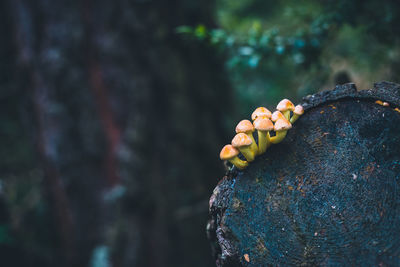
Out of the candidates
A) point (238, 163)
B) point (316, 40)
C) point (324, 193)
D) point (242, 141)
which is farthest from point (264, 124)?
point (316, 40)

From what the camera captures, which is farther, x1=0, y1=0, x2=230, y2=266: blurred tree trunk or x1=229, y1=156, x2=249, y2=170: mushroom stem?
x1=0, y1=0, x2=230, y2=266: blurred tree trunk

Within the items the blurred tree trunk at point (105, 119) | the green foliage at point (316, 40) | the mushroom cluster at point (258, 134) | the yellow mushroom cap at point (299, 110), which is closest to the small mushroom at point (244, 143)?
the mushroom cluster at point (258, 134)

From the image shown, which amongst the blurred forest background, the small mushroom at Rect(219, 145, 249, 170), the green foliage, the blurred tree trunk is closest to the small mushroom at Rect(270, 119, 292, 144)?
the small mushroom at Rect(219, 145, 249, 170)

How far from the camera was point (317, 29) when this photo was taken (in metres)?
2.34

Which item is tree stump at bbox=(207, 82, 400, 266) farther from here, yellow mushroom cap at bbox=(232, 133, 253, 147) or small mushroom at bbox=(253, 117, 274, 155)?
yellow mushroom cap at bbox=(232, 133, 253, 147)

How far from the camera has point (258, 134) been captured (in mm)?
1385

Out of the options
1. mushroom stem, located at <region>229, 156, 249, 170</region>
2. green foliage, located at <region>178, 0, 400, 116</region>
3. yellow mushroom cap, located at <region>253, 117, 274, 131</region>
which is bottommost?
mushroom stem, located at <region>229, 156, 249, 170</region>

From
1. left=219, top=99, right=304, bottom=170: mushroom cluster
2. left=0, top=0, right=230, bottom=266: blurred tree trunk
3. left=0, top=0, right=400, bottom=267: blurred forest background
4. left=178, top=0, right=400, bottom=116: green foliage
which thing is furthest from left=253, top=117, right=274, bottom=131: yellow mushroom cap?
left=0, top=0, right=230, bottom=266: blurred tree trunk

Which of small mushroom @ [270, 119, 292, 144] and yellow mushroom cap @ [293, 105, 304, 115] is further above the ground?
yellow mushroom cap @ [293, 105, 304, 115]

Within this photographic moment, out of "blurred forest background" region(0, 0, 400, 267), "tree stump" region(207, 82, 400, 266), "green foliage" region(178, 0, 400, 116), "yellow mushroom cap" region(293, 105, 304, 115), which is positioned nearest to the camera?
"tree stump" region(207, 82, 400, 266)

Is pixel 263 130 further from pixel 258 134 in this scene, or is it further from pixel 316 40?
pixel 316 40

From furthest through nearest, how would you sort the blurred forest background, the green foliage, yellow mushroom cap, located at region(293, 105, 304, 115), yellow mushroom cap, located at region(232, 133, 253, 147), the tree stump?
the blurred forest background, the green foliage, yellow mushroom cap, located at region(293, 105, 304, 115), yellow mushroom cap, located at region(232, 133, 253, 147), the tree stump

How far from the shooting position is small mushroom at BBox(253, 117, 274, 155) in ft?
4.38

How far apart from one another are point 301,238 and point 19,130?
5.23 metres
